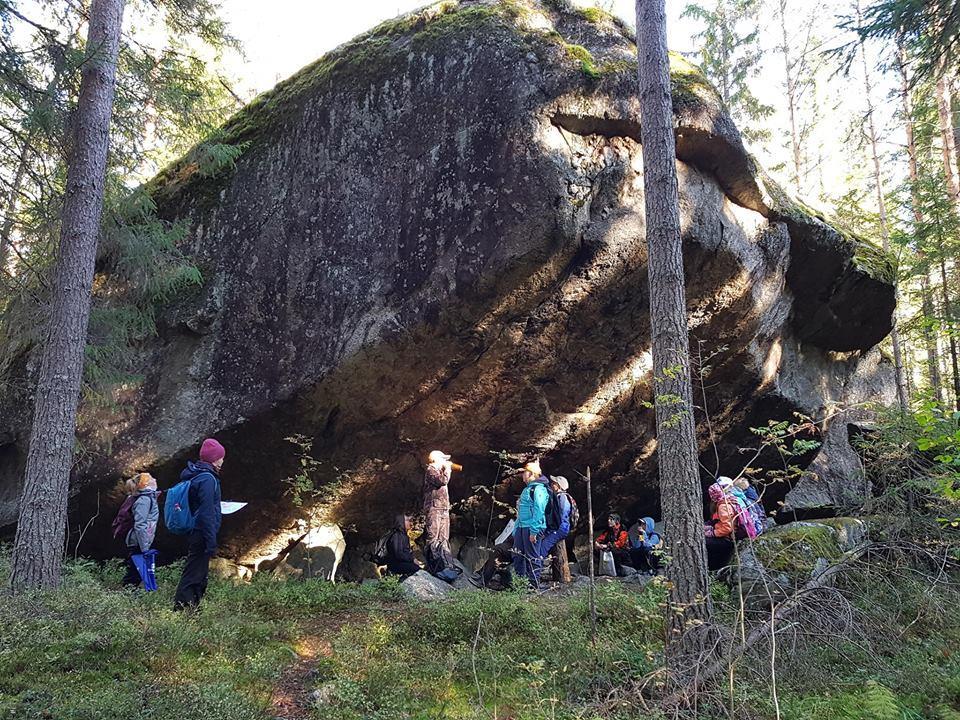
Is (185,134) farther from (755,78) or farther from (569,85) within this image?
(755,78)

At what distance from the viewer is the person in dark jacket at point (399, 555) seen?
9.10 metres

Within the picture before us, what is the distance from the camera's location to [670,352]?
6.06 metres

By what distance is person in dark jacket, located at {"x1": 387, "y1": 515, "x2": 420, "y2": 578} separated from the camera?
9.10m

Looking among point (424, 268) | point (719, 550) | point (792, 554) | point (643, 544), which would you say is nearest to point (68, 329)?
point (424, 268)

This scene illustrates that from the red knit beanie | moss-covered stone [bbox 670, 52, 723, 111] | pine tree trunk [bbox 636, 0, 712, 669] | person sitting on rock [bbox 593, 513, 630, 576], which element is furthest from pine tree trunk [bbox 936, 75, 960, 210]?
the red knit beanie

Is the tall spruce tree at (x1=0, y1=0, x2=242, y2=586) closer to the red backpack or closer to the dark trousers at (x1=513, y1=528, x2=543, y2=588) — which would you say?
the red backpack

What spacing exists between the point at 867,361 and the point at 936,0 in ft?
28.9

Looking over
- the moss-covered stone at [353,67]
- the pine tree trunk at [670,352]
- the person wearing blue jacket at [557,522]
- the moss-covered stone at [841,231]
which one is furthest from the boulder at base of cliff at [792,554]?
the moss-covered stone at [353,67]

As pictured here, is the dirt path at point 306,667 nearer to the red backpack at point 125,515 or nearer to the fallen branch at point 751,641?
the fallen branch at point 751,641

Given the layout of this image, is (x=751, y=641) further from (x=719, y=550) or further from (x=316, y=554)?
(x=316, y=554)

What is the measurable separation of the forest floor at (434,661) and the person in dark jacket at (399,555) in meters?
2.03

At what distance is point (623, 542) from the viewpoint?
450 inches

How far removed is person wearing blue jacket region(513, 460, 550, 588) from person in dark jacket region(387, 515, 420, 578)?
1520 mm

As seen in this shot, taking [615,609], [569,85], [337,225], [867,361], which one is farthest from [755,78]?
[615,609]
